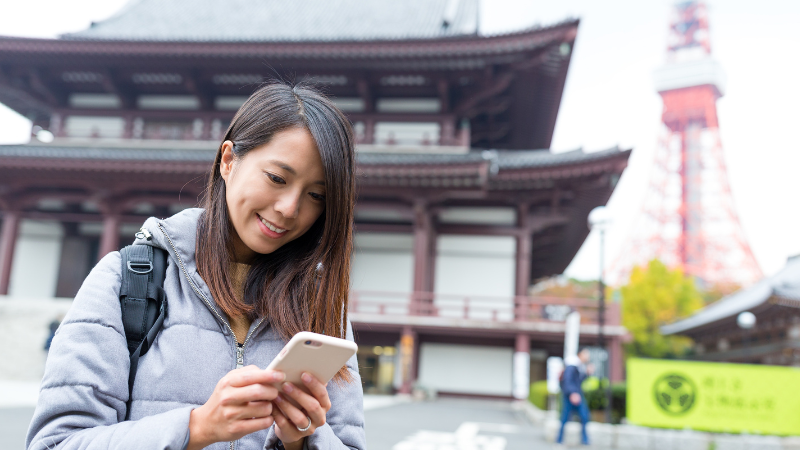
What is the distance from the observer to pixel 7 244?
45.9ft

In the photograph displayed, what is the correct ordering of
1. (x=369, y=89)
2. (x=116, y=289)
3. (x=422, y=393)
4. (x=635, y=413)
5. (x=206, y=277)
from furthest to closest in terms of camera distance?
1. (x=369, y=89)
2. (x=422, y=393)
3. (x=635, y=413)
4. (x=206, y=277)
5. (x=116, y=289)

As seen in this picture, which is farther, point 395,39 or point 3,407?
point 395,39

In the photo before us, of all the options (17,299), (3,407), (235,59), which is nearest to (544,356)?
(235,59)

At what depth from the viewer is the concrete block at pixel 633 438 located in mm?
7937

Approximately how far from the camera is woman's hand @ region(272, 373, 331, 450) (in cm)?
104

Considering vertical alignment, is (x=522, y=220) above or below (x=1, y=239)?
above

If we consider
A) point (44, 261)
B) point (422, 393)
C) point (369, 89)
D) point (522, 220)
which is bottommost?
point (422, 393)

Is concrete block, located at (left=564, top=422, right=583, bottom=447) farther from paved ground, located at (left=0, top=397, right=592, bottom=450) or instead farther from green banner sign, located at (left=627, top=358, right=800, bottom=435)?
green banner sign, located at (left=627, top=358, right=800, bottom=435)

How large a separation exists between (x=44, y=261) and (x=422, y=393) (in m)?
10.5

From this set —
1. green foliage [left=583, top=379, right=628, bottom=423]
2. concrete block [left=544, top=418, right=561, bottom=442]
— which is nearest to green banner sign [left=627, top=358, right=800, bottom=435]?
green foliage [left=583, top=379, right=628, bottom=423]

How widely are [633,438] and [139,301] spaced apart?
8243 millimetres

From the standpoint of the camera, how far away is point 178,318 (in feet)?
4.14

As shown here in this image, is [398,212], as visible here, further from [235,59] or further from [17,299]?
[17,299]

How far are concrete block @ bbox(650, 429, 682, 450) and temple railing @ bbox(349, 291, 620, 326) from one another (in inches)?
197
